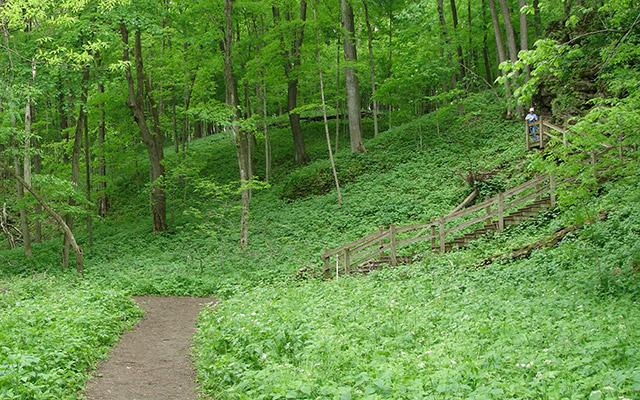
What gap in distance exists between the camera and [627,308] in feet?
21.9

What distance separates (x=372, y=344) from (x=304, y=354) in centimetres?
90

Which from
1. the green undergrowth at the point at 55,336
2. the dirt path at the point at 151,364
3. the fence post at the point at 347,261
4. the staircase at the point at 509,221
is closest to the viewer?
the green undergrowth at the point at 55,336

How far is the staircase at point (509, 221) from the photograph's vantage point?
13.9m

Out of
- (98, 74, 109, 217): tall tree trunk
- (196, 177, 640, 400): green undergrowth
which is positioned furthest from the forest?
(98, 74, 109, 217): tall tree trunk

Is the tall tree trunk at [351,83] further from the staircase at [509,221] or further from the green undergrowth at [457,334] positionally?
the green undergrowth at [457,334]

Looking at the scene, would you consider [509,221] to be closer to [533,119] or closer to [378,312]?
[533,119]

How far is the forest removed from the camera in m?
5.73

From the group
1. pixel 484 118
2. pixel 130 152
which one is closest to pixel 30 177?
pixel 130 152

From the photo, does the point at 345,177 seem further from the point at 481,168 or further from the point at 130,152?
the point at 130,152

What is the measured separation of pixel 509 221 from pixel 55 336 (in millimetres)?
11605

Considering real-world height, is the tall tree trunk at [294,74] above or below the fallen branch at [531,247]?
above

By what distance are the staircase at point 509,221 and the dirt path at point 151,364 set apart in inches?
292

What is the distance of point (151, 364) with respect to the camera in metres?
7.88

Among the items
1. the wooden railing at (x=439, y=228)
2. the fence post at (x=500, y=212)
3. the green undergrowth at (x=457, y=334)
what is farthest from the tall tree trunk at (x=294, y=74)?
the green undergrowth at (x=457, y=334)
